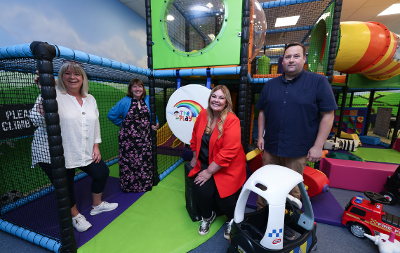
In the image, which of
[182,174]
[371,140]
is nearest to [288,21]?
[371,140]

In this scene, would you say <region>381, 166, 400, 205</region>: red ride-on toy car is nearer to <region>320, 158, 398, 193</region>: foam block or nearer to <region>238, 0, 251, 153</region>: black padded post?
<region>320, 158, 398, 193</region>: foam block

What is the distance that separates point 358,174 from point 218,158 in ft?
7.14

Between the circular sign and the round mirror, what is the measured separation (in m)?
0.55

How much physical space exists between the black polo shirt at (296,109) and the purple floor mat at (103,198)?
5.67 feet

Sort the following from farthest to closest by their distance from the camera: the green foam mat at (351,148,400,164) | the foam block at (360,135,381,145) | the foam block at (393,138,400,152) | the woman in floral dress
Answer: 1. the foam block at (360,135,381,145)
2. the foam block at (393,138,400,152)
3. the green foam mat at (351,148,400,164)
4. the woman in floral dress

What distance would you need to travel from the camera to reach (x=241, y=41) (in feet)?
5.47

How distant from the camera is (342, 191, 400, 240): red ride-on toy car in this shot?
142 cm

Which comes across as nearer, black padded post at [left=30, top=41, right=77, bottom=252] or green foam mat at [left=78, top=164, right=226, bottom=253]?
black padded post at [left=30, top=41, right=77, bottom=252]

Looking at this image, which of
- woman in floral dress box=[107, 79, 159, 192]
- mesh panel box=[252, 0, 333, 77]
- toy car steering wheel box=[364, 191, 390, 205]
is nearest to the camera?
toy car steering wheel box=[364, 191, 390, 205]

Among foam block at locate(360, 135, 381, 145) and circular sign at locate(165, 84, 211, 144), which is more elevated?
circular sign at locate(165, 84, 211, 144)

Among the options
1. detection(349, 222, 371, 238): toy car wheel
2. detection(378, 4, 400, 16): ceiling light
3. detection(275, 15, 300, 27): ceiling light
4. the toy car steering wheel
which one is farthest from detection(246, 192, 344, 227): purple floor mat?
detection(378, 4, 400, 16): ceiling light

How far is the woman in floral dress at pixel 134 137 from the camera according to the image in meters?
2.10

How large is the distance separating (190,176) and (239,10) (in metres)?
1.64

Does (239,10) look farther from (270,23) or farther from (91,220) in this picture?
(91,220)
